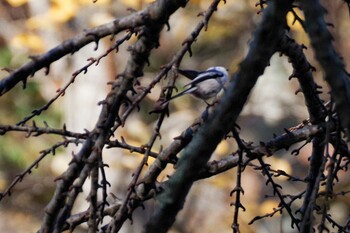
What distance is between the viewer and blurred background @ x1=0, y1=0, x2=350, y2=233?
19.2ft

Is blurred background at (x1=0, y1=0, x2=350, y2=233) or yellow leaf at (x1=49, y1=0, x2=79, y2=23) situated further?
blurred background at (x1=0, y1=0, x2=350, y2=233)

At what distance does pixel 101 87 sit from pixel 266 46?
4818 mm

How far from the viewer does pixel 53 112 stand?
7.40 m

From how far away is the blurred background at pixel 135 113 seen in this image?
585 centimetres

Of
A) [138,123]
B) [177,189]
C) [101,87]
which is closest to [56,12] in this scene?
[101,87]

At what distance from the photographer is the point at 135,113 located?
6676 millimetres

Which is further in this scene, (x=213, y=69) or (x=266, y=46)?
(x=213, y=69)

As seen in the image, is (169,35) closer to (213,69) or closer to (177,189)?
(213,69)

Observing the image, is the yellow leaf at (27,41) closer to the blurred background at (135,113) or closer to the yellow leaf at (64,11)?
the blurred background at (135,113)

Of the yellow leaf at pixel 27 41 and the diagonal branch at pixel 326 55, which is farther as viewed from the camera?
the yellow leaf at pixel 27 41

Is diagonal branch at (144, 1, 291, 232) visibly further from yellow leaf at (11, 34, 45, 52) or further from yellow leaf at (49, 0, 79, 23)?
yellow leaf at (11, 34, 45, 52)

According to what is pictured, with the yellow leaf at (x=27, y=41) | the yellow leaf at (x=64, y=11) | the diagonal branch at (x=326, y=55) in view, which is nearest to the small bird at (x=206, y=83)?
the diagonal branch at (x=326, y=55)

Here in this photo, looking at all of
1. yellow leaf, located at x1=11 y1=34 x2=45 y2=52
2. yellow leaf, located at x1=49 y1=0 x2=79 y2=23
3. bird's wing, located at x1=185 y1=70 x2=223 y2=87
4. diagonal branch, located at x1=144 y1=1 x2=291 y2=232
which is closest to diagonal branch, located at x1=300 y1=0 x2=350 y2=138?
diagonal branch, located at x1=144 y1=1 x2=291 y2=232

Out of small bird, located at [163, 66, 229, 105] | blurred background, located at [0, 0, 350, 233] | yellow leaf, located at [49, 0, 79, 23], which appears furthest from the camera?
blurred background, located at [0, 0, 350, 233]
